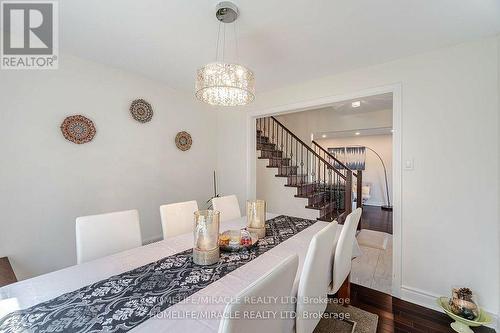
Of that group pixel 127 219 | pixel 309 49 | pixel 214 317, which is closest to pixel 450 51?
pixel 309 49

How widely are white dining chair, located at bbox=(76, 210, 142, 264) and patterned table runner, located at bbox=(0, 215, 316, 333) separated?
0.47 metres

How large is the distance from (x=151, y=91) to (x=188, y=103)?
593mm

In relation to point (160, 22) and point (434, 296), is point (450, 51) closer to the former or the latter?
point (434, 296)

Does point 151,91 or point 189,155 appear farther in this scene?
point 189,155

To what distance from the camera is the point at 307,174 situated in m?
4.59

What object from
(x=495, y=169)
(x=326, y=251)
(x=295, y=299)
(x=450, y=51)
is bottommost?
(x=295, y=299)

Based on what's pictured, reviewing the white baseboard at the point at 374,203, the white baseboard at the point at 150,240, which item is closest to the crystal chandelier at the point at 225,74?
the white baseboard at the point at 150,240

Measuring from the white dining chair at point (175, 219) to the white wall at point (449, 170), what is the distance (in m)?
2.11

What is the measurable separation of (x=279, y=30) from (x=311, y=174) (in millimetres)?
3383

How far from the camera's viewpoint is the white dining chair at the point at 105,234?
139cm

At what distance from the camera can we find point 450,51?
1899 millimetres

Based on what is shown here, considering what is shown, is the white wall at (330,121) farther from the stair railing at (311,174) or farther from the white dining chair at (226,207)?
the white dining chair at (226,207)

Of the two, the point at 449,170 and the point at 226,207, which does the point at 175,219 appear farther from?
the point at 449,170

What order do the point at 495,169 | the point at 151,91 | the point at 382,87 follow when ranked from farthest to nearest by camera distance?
1. the point at 151,91
2. the point at 382,87
3. the point at 495,169
